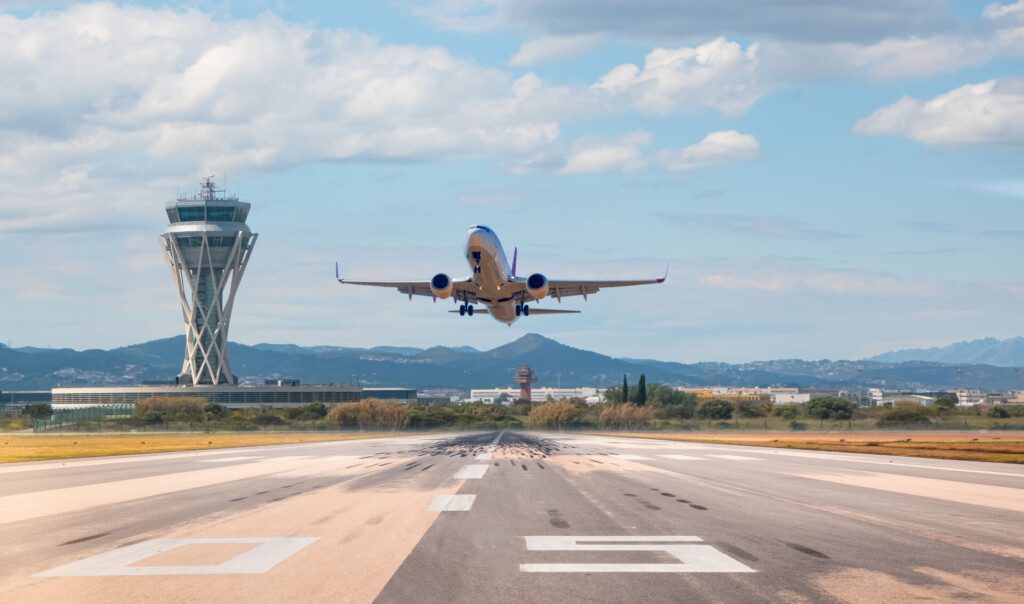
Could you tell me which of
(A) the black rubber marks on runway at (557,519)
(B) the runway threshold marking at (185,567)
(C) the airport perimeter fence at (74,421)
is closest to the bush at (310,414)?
(C) the airport perimeter fence at (74,421)

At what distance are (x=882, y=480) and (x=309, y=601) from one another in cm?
2498

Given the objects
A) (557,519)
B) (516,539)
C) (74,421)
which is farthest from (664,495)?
(74,421)

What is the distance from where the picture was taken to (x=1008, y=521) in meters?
19.6

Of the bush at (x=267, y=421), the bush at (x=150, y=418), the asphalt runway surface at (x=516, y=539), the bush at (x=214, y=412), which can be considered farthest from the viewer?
the bush at (x=214, y=412)

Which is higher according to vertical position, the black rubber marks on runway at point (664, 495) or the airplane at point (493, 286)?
the airplane at point (493, 286)

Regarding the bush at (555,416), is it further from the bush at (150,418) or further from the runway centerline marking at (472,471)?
the runway centerline marking at (472,471)

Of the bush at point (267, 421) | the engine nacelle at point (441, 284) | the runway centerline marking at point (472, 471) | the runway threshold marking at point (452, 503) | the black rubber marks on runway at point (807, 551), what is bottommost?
the bush at point (267, 421)

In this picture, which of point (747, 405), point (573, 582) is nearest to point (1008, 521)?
point (573, 582)

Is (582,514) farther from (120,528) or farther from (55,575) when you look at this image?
(55,575)

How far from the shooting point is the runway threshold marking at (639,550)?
1357cm

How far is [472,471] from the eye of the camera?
36.7 meters

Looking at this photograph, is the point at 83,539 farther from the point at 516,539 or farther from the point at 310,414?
the point at 310,414

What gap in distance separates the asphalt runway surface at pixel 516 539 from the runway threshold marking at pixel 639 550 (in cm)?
5

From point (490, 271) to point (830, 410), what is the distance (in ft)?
323
